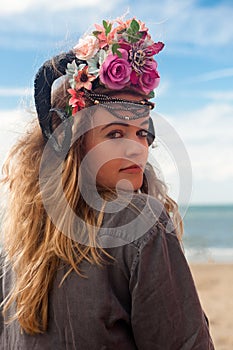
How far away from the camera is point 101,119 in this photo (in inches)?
76.9

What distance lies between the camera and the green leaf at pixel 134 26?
6.78 ft

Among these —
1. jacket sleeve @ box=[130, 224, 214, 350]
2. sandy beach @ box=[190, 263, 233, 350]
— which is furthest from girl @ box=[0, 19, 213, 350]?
sandy beach @ box=[190, 263, 233, 350]

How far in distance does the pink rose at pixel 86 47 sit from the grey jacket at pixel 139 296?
54 cm

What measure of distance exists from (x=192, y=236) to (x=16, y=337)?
840 inches

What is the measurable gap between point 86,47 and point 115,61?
12cm

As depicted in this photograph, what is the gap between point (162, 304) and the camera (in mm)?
1688

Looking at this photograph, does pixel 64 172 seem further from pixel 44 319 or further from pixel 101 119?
pixel 44 319

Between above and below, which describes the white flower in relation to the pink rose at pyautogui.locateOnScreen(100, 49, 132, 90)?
above

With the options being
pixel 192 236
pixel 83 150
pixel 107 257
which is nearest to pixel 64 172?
pixel 83 150

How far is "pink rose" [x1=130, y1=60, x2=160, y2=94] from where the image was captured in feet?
6.59

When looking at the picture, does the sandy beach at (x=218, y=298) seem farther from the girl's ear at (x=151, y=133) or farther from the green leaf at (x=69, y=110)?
the green leaf at (x=69, y=110)

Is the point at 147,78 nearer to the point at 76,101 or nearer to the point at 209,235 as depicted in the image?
the point at 76,101

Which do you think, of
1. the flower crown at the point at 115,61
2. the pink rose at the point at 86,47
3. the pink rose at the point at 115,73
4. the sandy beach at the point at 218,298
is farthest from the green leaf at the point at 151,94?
the sandy beach at the point at 218,298

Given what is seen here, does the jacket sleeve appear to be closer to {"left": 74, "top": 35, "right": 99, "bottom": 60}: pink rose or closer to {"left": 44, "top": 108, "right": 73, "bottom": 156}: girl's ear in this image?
{"left": 44, "top": 108, "right": 73, "bottom": 156}: girl's ear
